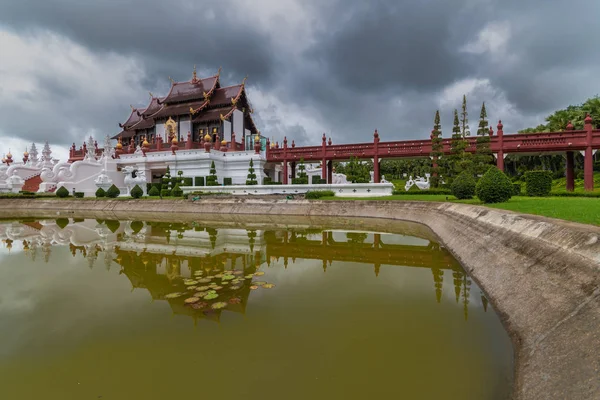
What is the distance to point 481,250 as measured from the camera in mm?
7379

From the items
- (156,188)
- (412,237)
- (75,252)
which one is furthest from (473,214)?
(156,188)

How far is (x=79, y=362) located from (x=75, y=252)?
296 inches

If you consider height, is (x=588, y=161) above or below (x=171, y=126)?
below

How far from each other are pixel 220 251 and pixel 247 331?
19.2ft

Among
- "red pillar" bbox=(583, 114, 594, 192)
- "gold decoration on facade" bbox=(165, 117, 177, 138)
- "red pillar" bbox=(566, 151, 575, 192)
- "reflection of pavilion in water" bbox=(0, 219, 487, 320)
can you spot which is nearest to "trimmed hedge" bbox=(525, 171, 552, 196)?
"red pillar" bbox=(583, 114, 594, 192)

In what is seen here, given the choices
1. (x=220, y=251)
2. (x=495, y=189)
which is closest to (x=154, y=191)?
(x=220, y=251)

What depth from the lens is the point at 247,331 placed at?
415 centimetres

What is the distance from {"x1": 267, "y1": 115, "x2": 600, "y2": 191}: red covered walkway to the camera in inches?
847

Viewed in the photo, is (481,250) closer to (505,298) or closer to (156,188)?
(505,298)

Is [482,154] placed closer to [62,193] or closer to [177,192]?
[177,192]

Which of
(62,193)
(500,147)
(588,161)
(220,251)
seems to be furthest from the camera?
(62,193)

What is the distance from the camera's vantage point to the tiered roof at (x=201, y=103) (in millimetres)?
36438

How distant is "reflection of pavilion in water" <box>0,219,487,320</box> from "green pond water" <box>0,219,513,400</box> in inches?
3.1

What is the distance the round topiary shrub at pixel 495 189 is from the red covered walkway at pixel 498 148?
12261 millimetres
